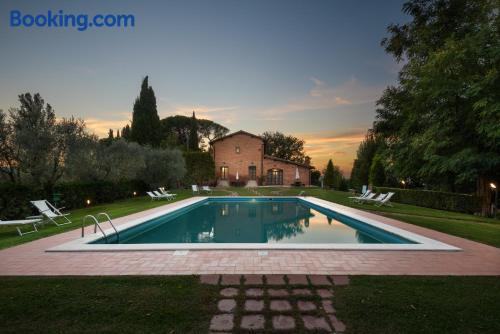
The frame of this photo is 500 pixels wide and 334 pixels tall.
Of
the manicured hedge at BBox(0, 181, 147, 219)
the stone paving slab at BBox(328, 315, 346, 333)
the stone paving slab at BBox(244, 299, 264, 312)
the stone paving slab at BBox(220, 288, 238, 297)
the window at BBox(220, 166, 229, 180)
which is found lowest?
the stone paving slab at BBox(328, 315, 346, 333)

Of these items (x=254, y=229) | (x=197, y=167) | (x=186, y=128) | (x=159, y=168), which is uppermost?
(x=186, y=128)

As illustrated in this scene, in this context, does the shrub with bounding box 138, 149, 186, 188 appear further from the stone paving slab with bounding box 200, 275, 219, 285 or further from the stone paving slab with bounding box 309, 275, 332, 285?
the stone paving slab with bounding box 309, 275, 332, 285

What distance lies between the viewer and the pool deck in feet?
14.3

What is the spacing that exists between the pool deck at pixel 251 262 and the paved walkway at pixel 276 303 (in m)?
0.34

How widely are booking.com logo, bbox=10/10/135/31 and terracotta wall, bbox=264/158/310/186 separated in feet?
77.0

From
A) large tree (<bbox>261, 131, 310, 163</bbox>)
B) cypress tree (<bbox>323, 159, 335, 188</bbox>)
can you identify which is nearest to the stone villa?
cypress tree (<bbox>323, 159, 335, 188</bbox>)

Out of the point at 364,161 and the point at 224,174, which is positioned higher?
the point at 364,161

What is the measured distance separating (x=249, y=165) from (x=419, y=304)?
28736mm

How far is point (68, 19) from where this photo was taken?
10023 millimetres

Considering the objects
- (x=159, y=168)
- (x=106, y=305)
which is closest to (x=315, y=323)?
(x=106, y=305)

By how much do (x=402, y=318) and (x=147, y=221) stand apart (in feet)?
28.2

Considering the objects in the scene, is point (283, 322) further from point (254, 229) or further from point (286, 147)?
point (286, 147)

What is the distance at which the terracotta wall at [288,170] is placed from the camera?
1249 inches

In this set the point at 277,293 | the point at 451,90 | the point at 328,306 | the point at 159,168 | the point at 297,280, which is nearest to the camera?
the point at 328,306
